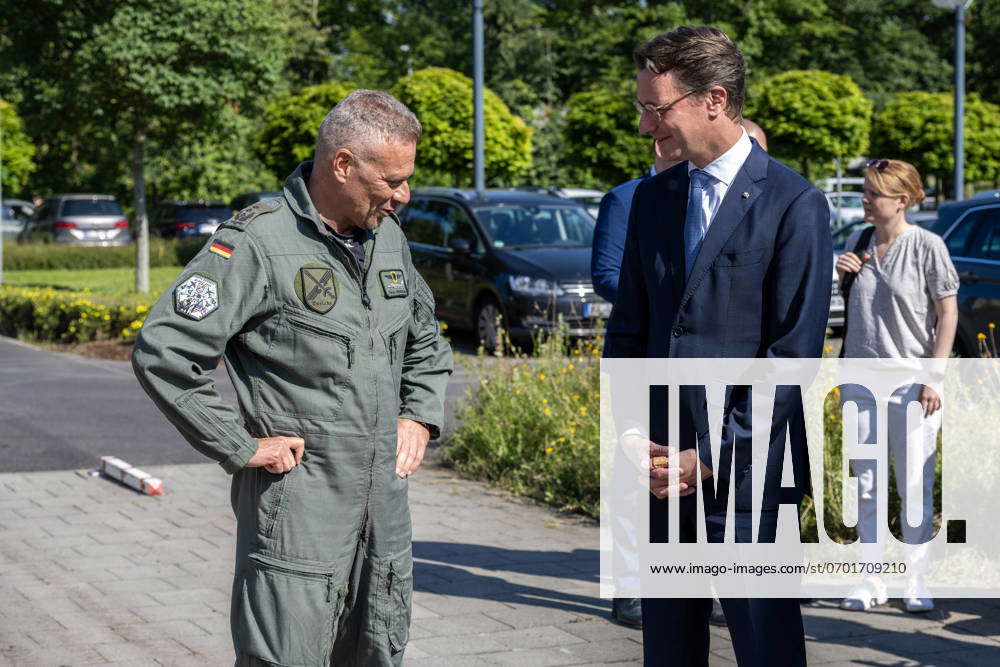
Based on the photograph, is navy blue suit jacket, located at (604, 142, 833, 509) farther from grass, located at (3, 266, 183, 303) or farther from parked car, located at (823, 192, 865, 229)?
parked car, located at (823, 192, 865, 229)

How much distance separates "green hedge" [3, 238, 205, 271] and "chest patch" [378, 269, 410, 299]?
28130mm

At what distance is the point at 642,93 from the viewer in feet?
10.6

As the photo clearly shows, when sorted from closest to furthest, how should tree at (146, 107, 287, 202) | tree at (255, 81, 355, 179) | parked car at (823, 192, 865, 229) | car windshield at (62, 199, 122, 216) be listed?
1. tree at (255, 81, 355, 179)
2. car windshield at (62, 199, 122, 216)
3. parked car at (823, 192, 865, 229)
4. tree at (146, 107, 287, 202)

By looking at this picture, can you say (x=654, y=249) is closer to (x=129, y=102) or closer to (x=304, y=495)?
(x=304, y=495)

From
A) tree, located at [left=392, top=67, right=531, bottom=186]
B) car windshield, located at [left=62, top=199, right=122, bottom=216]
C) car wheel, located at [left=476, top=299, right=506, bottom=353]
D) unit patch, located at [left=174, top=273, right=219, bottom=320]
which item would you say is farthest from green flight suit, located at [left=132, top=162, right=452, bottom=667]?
car windshield, located at [left=62, top=199, right=122, bottom=216]

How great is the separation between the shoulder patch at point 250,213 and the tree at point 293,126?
1103 inches

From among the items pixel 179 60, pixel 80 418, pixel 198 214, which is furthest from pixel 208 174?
pixel 80 418

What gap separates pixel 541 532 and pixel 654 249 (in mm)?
3575

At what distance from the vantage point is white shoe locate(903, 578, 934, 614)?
17.4 ft

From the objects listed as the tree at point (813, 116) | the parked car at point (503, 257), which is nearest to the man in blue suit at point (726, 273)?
the parked car at point (503, 257)

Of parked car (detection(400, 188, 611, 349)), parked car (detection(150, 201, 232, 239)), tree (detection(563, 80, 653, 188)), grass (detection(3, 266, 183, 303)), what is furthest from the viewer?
parked car (detection(150, 201, 232, 239))

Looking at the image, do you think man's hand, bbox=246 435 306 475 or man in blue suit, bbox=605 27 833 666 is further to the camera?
man in blue suit, bbox=605 27 833 666

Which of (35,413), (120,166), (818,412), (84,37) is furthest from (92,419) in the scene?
(120,166)

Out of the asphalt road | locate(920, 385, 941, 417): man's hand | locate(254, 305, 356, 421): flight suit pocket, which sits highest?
locate(254, 305, 356, 421): flight suit pocket
